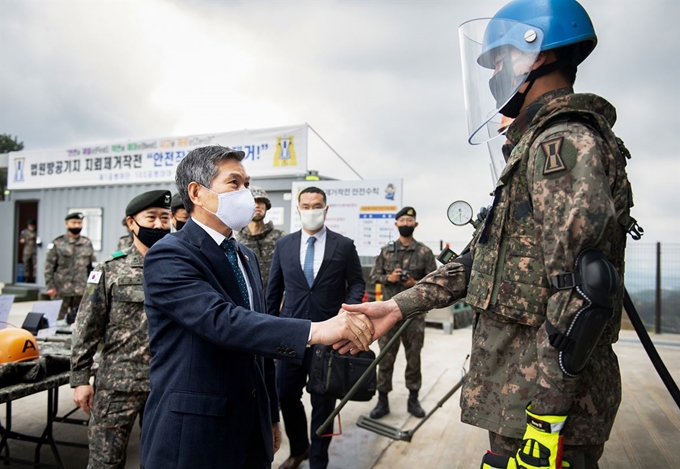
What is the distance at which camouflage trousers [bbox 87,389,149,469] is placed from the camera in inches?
101

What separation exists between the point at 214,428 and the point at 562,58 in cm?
175

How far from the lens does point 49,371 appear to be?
307 centimetres

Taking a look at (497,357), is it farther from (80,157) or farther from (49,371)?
(80,157)

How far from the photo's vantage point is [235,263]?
6.38ft

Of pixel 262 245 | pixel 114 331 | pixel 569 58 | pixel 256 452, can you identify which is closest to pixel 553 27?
pixel 569 58

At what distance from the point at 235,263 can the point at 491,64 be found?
1274 mm

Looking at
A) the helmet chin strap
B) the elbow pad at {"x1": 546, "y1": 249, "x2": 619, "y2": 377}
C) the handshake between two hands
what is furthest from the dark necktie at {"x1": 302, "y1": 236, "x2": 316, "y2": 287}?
the elbow pad at {"x1": 546, "y1": 249, "x2": 619, "y2": 377}

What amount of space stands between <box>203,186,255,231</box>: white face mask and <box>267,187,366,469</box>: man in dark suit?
1.53 meters

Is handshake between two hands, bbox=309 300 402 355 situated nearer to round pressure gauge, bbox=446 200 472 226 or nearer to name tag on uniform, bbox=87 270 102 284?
round pressure gauge, bbox=446 200 472 226

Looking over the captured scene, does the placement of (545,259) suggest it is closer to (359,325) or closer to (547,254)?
(547,254)

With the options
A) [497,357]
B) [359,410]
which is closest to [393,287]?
[359,410]

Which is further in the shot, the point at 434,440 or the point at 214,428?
the point at 434,440

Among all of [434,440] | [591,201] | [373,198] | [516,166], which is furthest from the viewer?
[373,198]

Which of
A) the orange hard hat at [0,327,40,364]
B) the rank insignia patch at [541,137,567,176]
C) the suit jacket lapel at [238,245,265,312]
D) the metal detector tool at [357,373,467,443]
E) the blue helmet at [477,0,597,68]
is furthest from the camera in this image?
the metal detector tool at [357,373,467,443]
